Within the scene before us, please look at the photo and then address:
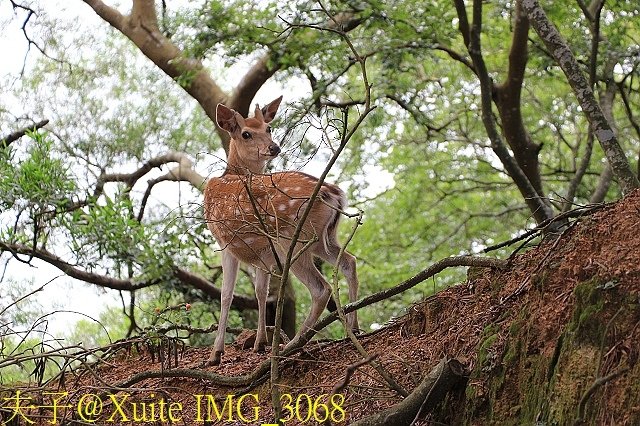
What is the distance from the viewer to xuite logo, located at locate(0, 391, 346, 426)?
504 cm

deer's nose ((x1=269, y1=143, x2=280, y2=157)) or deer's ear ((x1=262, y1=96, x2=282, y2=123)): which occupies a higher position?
deer's ear ((x1=262, y1=96, x2=282, y2=123))

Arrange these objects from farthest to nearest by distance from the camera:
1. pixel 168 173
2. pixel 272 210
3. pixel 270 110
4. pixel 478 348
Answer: pixel 168 173
pixel 270 110
pixel 272 210
pixel 478 348

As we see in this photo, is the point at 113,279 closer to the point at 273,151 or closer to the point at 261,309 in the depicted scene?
the point at 273,151

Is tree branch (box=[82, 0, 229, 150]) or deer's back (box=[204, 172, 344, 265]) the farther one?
tree branch (box=[82, 0, 229, 150])

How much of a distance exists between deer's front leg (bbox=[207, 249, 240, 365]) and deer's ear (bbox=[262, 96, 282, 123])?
63.0 inches

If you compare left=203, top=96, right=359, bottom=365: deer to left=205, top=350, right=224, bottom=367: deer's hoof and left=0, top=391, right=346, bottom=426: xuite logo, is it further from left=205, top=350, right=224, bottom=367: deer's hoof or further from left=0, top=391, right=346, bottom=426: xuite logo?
left=0, top=391, right=346, bottom=426: xuite logo

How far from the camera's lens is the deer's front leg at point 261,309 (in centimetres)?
646

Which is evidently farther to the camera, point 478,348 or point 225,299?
point 225,299

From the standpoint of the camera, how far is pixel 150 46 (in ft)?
38.6

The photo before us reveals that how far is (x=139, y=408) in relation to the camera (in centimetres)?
537

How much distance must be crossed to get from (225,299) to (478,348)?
109 inches

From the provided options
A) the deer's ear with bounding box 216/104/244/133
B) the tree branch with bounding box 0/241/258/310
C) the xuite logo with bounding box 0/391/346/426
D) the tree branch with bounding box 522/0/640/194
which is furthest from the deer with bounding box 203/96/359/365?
the tree branch with bounding box 0/241/258/310

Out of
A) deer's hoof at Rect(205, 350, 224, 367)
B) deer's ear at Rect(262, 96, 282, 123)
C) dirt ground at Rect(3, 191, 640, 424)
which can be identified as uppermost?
deer's ear at Rect(262, 96, 282, 123)

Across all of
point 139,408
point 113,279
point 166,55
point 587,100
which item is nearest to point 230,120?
point 587,100
